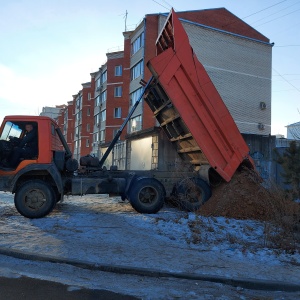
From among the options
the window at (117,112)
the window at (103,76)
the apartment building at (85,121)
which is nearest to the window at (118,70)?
the window at (117,112)

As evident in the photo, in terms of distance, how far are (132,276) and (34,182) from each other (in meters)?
5.25

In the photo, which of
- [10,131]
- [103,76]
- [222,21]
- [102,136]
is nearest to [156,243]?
[10,131]

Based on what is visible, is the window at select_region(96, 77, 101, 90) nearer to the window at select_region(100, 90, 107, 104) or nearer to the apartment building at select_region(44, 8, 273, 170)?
the window at select_region(100, 90, 107, 104)

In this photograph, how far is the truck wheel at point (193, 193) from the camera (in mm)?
10898

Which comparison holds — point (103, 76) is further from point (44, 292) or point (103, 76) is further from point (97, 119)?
point (44, 292)

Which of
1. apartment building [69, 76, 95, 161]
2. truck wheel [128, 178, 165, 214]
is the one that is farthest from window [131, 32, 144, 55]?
apartment building [69, 76, 95, 161]

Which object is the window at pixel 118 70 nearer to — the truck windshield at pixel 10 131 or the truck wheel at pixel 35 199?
the truck windshield at pixel 10 131

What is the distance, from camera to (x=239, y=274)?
5.38 metres

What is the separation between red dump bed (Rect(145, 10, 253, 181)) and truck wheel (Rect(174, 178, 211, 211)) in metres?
0.67

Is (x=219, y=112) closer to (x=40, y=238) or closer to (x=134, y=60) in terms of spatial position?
(x=40, y=238)

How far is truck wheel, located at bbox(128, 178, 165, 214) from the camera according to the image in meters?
10.6

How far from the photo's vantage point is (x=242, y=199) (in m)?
10.3

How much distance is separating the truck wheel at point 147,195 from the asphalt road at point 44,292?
222 inches

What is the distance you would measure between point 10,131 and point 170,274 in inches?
255
